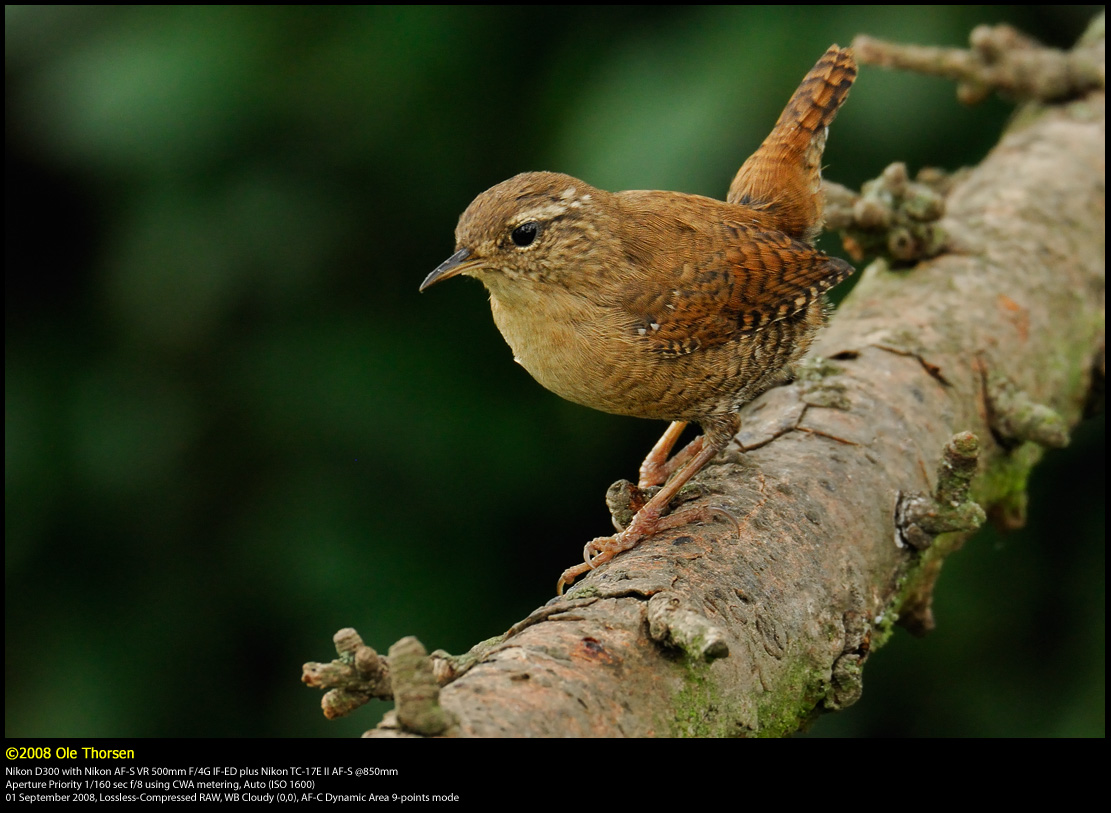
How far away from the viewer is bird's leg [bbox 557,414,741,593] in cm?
262

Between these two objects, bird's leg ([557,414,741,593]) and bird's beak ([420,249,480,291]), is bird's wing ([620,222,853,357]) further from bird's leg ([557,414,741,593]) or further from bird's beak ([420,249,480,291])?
bird's beak ([420,249,480,291])

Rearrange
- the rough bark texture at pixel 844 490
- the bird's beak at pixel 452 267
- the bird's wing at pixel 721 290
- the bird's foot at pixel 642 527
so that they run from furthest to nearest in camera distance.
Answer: the bird's wing at pixel 721 290, the bird's beak at pixel 452 267, the bird's foot at pixel 642 527, the rough bark texture at pixel 844 490

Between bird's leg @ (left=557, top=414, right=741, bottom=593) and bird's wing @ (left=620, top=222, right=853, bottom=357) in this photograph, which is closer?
bird's leg @ (left=557, top=414, right=741, bottom=593)

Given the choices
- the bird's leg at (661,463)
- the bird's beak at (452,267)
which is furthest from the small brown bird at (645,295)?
the bird's leg at (661,463)

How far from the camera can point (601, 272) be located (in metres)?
3.02

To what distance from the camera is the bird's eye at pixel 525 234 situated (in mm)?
2902

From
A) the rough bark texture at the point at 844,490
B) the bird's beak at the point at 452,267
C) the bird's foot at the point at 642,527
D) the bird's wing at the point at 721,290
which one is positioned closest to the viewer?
the rough bark texture at the point at 844,490

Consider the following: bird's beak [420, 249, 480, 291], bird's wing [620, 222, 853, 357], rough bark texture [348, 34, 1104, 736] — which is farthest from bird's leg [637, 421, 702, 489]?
bird's beak [420, 249, 480, 291]

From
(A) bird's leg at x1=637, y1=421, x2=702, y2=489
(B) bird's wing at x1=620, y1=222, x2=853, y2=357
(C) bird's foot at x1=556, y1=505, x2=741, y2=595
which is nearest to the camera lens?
(C) bird's foot at x1=556, y1=505, x2=741, y2=595

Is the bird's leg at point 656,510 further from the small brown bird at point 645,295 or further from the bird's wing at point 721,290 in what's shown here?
the bird's wing at point 721,290

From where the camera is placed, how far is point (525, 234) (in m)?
2.92

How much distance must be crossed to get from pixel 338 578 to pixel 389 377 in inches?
27.2

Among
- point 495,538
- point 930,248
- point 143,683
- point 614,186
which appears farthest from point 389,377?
point 930,248

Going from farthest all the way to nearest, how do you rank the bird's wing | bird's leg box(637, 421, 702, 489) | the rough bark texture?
bird's leg box(637, 421, 702, 489)
the bird's wing
the rough bark texture
